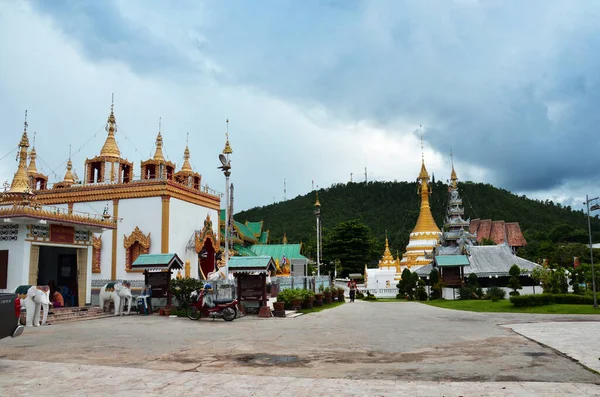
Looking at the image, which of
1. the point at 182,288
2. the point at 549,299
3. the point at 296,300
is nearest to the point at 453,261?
the point at 549,299

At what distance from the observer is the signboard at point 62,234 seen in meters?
20.4

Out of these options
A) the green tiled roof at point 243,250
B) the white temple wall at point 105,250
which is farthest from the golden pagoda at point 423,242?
the white temple wall at point 105,250

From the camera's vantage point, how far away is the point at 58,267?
79.8 ft

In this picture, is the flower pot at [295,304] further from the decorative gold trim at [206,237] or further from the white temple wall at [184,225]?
the decorative gold trim at [206,237]

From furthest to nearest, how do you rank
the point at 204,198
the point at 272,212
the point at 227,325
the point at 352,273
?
the point at 272,212 < the point at 352,273 < the point at 204,198 < the point at 227,325

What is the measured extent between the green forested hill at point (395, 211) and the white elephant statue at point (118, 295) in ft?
197

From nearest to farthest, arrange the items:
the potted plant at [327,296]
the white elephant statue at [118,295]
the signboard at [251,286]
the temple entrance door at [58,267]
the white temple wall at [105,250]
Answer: the signboard at [251,286], the white elephant statue at [118,295], the temple entrance door at [58,267], the white temple wall at [105,250], the potted plant at [327,296]

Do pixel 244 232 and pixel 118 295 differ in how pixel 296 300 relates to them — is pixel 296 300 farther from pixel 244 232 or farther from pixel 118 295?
pixel 244 232

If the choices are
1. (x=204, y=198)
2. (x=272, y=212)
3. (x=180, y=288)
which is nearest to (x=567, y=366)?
(x=180, y=288)

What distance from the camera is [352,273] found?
59469 millimetres

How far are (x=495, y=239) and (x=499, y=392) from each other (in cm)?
7537

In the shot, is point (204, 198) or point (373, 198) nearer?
point (204, 198)

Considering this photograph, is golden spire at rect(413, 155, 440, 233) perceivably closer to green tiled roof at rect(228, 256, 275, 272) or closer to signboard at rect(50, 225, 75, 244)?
green tiled roof at rect(228, 256, 275, 272)

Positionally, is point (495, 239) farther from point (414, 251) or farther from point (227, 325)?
point (227, 325)
